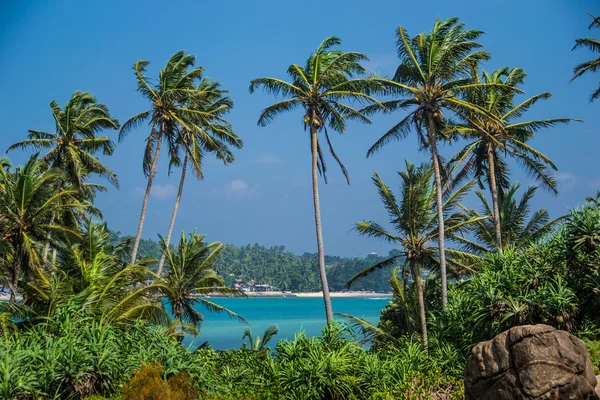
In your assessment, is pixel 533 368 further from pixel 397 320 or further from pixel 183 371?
pixel 397 320

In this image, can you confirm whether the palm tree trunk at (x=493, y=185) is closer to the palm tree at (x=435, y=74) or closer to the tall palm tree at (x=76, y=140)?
the palm tree at (x=435, y=74)

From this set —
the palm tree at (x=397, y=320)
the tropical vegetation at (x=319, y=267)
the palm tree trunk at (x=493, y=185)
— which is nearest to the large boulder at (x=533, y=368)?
the tropical vegetation at (x=319, y=267)

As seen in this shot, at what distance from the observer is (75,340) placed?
37.0ft

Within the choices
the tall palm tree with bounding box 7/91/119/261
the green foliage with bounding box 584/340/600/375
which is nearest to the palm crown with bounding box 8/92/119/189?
the tall palm tree with bounding box 7/91/119/261

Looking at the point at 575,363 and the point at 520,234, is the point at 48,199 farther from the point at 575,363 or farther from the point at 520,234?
the point at 520,234

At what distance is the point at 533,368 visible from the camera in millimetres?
9484

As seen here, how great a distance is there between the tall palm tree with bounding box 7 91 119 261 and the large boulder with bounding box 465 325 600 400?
20.4m

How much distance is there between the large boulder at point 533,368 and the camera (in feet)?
30.8

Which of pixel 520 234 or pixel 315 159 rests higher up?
pixel 315 159

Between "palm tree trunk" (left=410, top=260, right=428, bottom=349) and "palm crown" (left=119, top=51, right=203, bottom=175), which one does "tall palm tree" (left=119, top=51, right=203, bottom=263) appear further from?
"palm tree trunk" (left=410, top=260, right=428, bottom=349)

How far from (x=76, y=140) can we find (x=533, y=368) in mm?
23150

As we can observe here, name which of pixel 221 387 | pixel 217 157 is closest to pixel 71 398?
pixel 221 387

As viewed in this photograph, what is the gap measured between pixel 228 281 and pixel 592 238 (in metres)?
140

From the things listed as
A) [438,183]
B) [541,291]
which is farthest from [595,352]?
[438,183]
